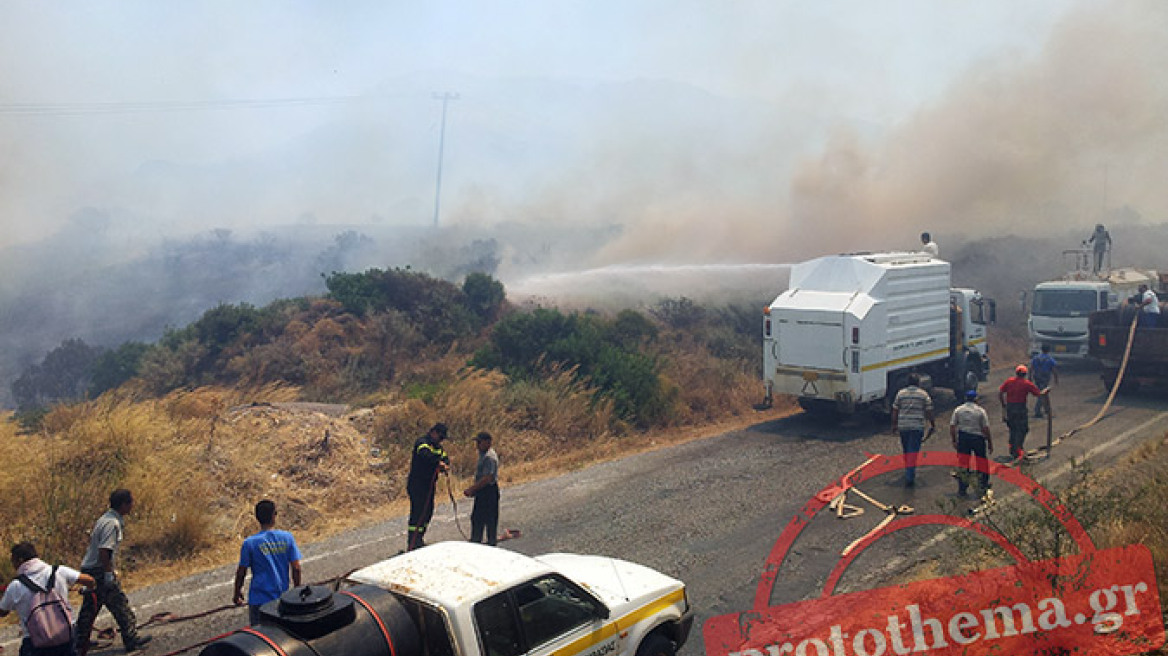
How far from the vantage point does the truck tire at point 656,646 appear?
5727 millimetres

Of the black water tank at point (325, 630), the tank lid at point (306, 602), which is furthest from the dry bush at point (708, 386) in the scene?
the tank lid at point (306, 602)

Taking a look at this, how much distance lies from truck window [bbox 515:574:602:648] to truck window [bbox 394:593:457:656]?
0.52 metres

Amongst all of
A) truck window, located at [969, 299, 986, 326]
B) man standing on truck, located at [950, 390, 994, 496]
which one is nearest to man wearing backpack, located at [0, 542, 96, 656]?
man standing on truck, located at [950, 390, 994, 496]

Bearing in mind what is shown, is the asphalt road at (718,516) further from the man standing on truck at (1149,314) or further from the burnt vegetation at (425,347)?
the burnt vegetation at (425,347)

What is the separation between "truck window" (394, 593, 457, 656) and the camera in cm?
473

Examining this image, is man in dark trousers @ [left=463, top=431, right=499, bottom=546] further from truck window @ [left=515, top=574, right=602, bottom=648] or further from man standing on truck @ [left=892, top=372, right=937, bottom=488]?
man standing on truck @ [left=892, top=372, right=937, bottom=488]

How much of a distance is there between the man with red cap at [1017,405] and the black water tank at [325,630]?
35.1 feet

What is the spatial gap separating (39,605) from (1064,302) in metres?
23.9

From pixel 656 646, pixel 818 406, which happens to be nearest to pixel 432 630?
pixel 656 646

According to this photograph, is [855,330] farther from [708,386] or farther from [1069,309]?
[1069,309]

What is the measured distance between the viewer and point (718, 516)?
34.5 feet

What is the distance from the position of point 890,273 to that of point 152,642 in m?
13.4

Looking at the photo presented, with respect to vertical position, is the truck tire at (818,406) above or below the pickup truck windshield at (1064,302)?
below

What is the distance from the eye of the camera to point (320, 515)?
36.7 ft
